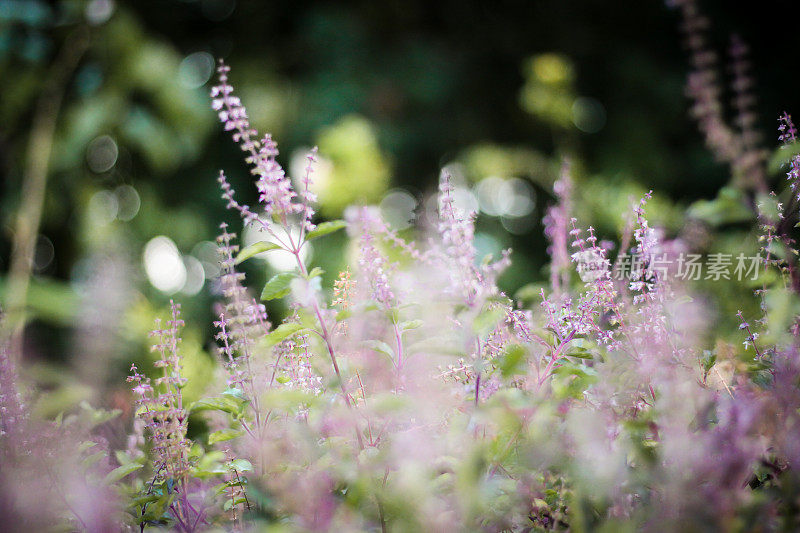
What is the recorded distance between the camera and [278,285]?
0.69 meters

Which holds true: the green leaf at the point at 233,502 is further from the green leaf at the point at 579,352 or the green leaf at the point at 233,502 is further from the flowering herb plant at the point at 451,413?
the green leaf at the point at 579,352

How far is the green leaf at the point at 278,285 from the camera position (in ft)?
2.25

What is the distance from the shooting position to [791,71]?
149 inches

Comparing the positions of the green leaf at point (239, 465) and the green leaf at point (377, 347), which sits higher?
the green leaf at point (377, 347)

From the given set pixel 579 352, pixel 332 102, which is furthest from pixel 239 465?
pixel 332 102

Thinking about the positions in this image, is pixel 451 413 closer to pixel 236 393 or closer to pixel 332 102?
pixel 236 393

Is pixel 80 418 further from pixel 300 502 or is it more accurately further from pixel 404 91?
pixel 404 91

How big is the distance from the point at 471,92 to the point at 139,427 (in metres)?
4.09

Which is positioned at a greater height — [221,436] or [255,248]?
[255,248]

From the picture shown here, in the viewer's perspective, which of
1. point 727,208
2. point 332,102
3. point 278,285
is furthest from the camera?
point 332,102

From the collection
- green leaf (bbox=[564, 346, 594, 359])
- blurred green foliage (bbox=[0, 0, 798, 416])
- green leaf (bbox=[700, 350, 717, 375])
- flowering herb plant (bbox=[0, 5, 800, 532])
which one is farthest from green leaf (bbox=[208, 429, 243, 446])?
blurred green foliage (bbox=[0, 0, 798, 416])

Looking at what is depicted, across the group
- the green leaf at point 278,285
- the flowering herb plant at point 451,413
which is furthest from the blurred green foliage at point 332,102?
the green leaf at point 278,285

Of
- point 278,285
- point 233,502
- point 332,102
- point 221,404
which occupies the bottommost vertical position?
point 233,502

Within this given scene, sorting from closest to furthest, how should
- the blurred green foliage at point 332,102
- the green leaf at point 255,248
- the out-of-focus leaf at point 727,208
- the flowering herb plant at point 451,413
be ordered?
1. the flowering herb plant at point 451,413
2. the green leaf at point 255,248
3. the out-of-focus leaf at point 727,208
4. the blurred green foliage at point 332,102
